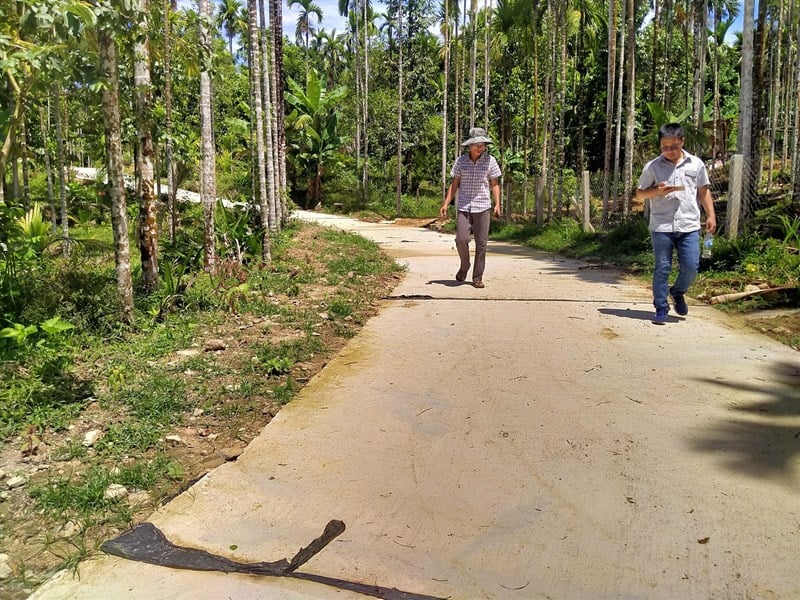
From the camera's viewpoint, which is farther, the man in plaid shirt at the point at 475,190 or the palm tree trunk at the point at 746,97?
the palm tree trunk at the point at 746,97

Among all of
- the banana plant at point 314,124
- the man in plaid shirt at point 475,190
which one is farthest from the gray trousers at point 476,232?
the banana plant at point 314,124

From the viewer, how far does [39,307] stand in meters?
6.27

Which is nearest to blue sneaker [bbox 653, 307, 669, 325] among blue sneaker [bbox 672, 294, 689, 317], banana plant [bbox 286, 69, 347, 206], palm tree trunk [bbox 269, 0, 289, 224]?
blue sneaker [bbox 672, 294, 689, 317]

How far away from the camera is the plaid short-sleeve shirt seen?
26.1ft

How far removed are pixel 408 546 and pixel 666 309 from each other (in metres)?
4.25

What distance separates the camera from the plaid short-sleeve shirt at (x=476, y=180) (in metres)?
7.94

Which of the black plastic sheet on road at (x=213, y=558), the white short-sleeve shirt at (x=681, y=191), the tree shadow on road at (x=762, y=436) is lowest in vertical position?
the black plastic sheet on road at (x=213, y=558)

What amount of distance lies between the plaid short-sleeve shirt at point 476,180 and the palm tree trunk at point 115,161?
12.4ft

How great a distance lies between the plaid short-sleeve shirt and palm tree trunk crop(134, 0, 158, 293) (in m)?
3.36

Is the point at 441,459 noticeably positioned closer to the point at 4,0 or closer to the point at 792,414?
the point at 792,414

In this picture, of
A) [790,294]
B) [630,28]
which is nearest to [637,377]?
[790,294]

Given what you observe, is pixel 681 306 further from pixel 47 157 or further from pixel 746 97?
pixel 47 157

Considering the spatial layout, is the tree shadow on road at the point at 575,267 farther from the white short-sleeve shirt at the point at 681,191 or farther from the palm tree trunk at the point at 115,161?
the palm tree trunk at the point at 115,161

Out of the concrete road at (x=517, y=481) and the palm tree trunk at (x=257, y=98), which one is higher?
the palm tree trunk at (x=257, y=98)
